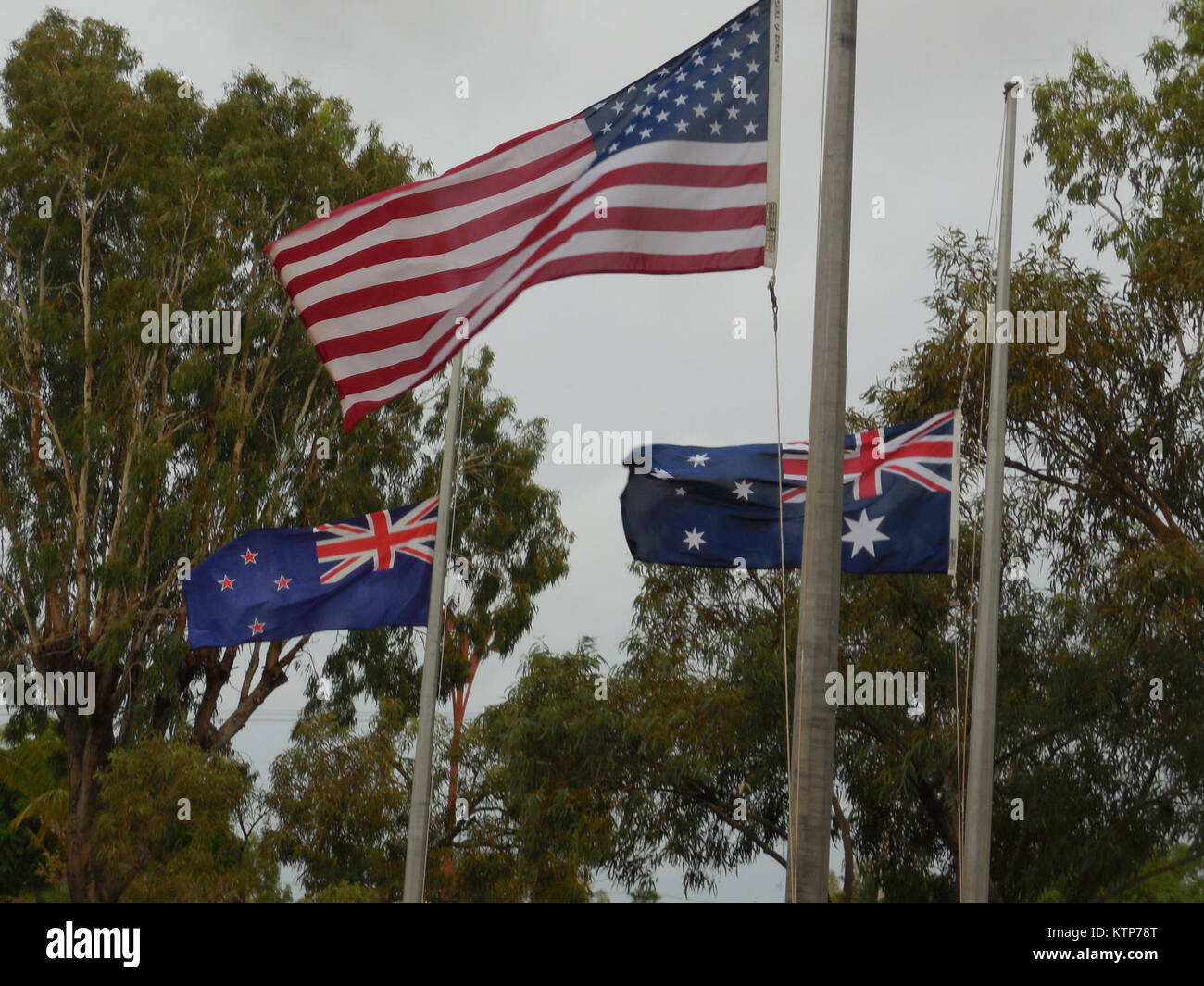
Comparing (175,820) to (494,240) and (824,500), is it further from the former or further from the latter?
(824,500)

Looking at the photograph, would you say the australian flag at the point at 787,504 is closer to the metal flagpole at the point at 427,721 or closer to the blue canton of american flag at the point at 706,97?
the metal flagpole at the point at 427,721

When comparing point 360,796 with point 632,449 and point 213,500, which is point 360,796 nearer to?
point 213,500

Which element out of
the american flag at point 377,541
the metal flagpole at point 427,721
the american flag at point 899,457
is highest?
the american flag at point 899,457

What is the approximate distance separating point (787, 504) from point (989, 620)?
2.97 m

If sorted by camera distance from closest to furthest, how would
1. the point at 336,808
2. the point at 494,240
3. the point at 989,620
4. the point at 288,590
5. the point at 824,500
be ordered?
the point at 824,500
the point at 494,240
the point at 288,590
the point at 989,620
the point at 336,808

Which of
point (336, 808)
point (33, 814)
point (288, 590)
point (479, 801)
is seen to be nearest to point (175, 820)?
point (336, 808)

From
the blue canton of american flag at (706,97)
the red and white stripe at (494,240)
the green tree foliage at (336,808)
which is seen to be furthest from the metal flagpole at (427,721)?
the green tree foliage at (336,808)

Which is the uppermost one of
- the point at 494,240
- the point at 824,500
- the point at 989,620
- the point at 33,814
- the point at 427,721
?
the point at 494,240

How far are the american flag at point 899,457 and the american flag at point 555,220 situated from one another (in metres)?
3.30

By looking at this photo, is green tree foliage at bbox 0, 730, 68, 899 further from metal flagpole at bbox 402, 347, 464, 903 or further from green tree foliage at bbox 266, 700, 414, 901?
metal flagpole at bbox 402, 347, 464, 903

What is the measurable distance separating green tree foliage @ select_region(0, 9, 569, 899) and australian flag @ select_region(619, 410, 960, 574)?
16.1 m

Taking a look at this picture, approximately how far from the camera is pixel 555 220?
939 cm

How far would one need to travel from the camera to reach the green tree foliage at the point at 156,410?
85.3 feet
